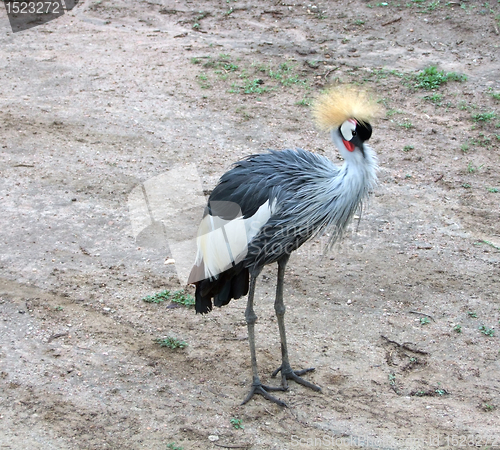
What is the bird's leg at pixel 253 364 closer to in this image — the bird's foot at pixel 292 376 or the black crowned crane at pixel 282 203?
the black crowned crane at pixel 282 203

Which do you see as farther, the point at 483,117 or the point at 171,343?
the point at 483,117

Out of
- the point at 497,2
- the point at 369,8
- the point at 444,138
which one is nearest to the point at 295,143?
the point at 444,138

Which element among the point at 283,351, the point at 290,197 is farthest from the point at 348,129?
the point at 283,351

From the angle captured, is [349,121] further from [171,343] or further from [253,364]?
[171,343]

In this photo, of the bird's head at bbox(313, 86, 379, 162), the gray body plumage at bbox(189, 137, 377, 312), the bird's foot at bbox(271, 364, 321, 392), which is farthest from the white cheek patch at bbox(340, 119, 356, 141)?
the bird's foot at bbox(271, 364, 321, 392)

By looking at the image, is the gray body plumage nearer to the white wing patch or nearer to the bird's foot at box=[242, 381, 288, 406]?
the white wing patch

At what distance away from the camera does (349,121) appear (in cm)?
386

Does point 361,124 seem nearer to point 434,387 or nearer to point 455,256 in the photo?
point 434,387

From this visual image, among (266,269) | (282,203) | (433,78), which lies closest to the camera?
(282,203)

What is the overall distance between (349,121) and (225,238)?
111 cm

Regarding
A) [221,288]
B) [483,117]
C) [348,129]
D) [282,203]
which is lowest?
[483,117]

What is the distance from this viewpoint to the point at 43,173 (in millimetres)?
6574

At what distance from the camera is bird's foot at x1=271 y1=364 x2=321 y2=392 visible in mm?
4324

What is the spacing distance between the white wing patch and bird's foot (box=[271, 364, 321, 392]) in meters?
0.83
